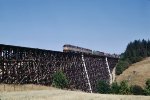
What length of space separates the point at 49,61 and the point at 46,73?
2.00 metres

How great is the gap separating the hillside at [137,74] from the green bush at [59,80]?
861 inches

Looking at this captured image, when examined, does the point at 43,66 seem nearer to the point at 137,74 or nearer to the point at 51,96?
the point at 51,96

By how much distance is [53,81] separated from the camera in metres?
47.9

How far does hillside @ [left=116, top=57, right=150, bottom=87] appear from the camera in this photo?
6712 centimetres

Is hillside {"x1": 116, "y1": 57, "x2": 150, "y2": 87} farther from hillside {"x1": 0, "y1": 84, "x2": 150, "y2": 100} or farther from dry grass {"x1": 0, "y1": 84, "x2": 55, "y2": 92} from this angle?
hillside {"x1": 0, "y1": 84, "x2": 150, "y2": 100}

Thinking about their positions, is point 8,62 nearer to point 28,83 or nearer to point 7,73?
point 7,73

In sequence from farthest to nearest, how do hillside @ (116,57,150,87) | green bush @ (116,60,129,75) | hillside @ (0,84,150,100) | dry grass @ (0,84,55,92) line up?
green bush @ (116,60,129,75) → hillside @ (116,57,150,87) → dry grass @ (0,84,55,92) → hillside @ (0,84,150,100)

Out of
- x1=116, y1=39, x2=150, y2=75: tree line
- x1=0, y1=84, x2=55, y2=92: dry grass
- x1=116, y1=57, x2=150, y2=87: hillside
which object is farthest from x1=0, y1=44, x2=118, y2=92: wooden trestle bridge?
x1=116, y1=39, x2=150, y2=75: tree line

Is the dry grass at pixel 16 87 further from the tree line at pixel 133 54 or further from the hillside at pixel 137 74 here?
the tree line at pixel 133 54

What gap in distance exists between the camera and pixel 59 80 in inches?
1831

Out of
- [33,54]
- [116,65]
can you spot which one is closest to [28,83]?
[33,54]

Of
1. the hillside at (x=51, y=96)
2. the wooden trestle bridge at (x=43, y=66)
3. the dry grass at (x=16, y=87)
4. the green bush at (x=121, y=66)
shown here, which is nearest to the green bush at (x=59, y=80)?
the wooden trestle bridge at (x=43, y=66)

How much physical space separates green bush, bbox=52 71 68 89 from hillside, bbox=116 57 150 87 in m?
21.9

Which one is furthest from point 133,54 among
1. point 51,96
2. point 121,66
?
point 51,96
